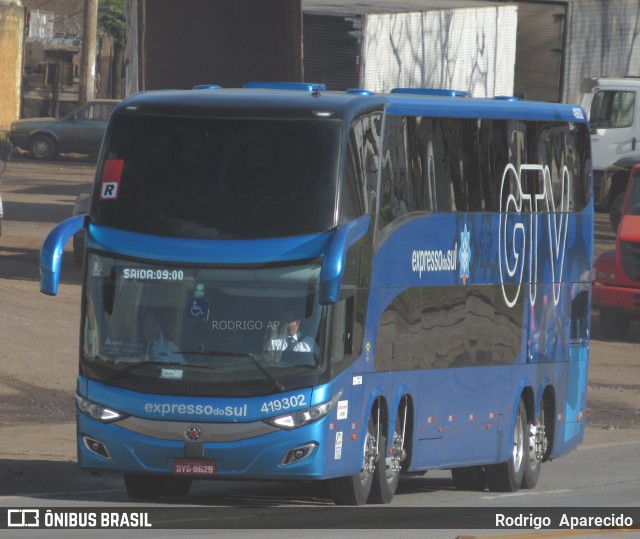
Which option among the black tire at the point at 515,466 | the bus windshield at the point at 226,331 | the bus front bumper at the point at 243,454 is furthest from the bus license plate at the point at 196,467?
the black tire at the point at 515,466

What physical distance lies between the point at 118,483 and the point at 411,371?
358 cm

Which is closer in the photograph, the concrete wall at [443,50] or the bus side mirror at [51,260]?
the bus side mirror at [51,260]

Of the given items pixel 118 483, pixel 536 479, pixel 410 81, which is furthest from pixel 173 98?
pixel 410 81

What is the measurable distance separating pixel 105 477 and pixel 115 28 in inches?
2412

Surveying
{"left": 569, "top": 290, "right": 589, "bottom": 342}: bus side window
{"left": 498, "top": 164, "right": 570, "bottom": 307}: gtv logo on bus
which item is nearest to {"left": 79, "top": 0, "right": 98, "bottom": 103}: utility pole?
{"left": 569, "top": 290, "right": 589, "bottom": 342}: bus side window

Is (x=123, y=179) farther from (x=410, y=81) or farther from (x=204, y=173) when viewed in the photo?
(x=410, y=81)

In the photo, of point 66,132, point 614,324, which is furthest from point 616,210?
point 66,132

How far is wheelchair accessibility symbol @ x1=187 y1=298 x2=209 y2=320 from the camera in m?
12.8

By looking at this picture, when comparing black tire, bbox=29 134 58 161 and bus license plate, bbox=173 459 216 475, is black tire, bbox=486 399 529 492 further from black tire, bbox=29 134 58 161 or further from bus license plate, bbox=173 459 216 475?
black tire, bbox=29 134 58 161

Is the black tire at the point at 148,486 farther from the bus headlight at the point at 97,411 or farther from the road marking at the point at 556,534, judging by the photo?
the road marking at the point at 556,534

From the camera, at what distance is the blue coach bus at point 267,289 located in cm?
1275

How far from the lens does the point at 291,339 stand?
12820 millimetres

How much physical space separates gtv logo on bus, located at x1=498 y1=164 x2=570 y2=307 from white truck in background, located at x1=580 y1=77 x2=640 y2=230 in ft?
66.4

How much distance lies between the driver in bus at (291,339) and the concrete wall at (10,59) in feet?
150
